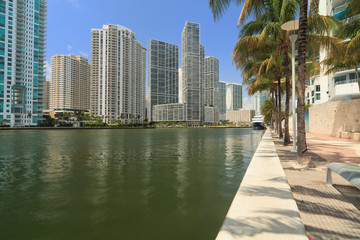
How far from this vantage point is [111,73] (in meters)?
153

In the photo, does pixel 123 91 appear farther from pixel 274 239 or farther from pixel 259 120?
pixel 274 239

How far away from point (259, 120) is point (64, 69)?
168 m

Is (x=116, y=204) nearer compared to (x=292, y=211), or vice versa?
(x=292, y=211)

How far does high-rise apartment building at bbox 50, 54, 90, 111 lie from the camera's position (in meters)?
170

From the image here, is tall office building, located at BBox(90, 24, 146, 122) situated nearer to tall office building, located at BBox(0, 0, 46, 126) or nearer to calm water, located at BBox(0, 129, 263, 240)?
tall office building, located at BBox(0, 0, 46, 126)

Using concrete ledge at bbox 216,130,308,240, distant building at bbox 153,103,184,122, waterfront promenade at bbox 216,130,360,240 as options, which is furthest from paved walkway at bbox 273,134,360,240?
distant building at bbox 153,103,184,122

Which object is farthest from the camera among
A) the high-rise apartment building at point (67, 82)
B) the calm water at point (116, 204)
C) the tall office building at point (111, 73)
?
the high-rise apartment building at point (67, 82)

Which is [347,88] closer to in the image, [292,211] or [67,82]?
[292,211]

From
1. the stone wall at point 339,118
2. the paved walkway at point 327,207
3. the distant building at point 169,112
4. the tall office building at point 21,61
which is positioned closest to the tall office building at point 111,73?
the distant building at point 169,112

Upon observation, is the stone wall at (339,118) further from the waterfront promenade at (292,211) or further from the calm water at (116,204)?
the calm water at (116,204)

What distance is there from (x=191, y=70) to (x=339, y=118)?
167 m

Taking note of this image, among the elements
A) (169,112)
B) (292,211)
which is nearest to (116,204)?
(292,211)

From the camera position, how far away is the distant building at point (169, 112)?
18512 centimetres

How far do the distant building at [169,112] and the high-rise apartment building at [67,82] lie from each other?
69.2 metres
